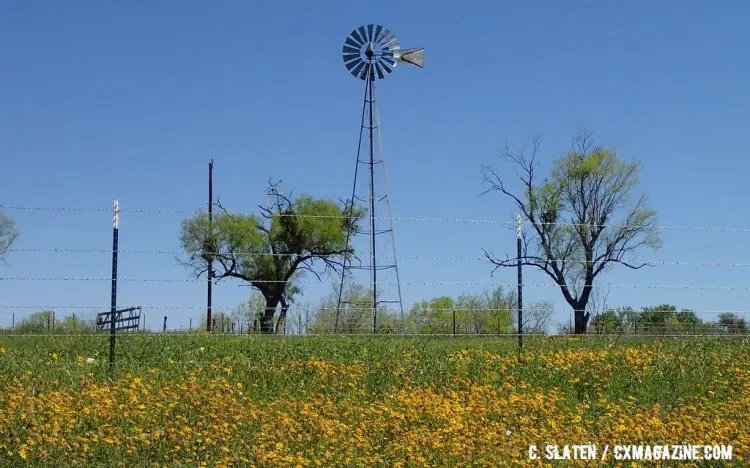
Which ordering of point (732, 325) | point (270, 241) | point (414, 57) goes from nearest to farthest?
point (732, 325) → point (414, 57) → point (270, 241)

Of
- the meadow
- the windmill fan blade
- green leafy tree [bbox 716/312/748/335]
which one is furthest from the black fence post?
the windmill fan blade

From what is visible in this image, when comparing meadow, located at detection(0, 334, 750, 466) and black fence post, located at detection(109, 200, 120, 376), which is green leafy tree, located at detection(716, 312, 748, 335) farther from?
black fence post, located at detection(109, 200, 120, 376)

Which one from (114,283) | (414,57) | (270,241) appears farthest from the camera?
(270,241)

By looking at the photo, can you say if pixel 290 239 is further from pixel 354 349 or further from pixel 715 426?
pixel 715 426

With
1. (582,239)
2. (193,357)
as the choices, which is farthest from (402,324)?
(582,239)

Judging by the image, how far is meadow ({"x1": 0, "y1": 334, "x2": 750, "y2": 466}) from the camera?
8.37 meters

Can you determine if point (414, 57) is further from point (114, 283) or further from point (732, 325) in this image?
point (114, 283)

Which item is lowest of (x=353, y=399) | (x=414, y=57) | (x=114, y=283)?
(x=353, y=399)

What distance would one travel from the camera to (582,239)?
3881 centimetres

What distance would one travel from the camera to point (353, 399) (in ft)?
36.9

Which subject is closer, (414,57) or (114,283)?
(114,283)

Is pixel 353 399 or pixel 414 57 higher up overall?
pixel 414 57

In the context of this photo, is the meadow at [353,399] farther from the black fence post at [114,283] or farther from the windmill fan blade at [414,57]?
the windmill fan blade at [414,57]

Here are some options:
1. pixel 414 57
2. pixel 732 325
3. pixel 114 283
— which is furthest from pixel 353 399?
pixel 414 57
